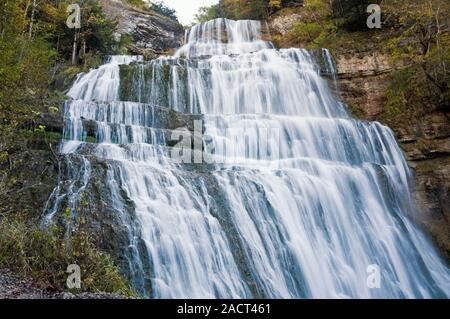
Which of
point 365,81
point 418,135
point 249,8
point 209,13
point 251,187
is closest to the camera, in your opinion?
point 251,187

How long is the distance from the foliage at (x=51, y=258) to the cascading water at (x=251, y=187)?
1.29 m

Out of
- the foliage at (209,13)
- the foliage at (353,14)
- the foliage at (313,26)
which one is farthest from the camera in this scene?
the foliage at (209,13)

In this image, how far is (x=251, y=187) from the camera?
10617 millimetres

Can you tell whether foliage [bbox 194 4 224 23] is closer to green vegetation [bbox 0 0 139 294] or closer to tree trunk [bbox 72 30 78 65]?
tree trunk [bbox 72 30 78 65]

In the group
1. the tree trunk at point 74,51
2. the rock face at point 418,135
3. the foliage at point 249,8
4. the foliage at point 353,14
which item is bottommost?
the rock face at point 418,135

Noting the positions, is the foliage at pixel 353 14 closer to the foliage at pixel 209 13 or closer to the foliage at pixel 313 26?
the foliage at pixel 313 26

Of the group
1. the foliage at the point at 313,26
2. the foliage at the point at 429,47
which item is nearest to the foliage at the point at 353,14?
the foliage at the point at 313,26

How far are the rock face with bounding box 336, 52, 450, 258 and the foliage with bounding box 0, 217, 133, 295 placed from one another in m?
10.6

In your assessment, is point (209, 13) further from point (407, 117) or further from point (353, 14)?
point (407, 117)

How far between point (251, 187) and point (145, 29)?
20972 mm

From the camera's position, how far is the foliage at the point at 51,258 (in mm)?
5922

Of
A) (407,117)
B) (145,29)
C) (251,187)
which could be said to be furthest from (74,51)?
(407,117)
